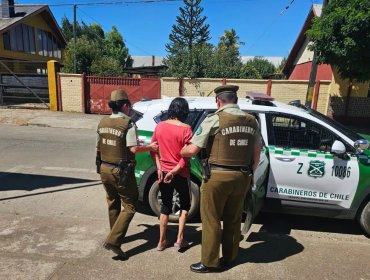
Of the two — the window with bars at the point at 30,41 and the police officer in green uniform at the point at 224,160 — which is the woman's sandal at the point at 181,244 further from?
the window with bars at the point at 30,41

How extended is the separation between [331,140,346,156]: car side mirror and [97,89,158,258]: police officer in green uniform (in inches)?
78.5

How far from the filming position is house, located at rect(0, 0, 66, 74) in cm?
2319

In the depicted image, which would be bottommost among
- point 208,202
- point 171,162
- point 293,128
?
point 208,202

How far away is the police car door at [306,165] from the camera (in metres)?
3.97

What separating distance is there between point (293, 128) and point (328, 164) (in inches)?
23.0

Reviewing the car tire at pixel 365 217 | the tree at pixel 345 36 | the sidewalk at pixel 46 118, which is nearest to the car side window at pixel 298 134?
the car tire at pixel 365 217

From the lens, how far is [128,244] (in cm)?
385

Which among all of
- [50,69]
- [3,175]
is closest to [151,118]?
[3,175]

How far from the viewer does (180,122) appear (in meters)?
3.41

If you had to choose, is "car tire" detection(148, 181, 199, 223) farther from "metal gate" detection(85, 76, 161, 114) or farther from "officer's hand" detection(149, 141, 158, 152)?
"metal gate" detection(85, 76, 161, 114)

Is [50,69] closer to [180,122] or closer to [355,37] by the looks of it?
[355,37]

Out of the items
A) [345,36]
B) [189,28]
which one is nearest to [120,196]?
[345,36]

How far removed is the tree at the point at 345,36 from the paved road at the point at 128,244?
7.35 m

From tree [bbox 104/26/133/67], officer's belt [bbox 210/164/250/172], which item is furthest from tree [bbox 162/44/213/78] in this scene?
tree [bbox 104/26/133/67]
